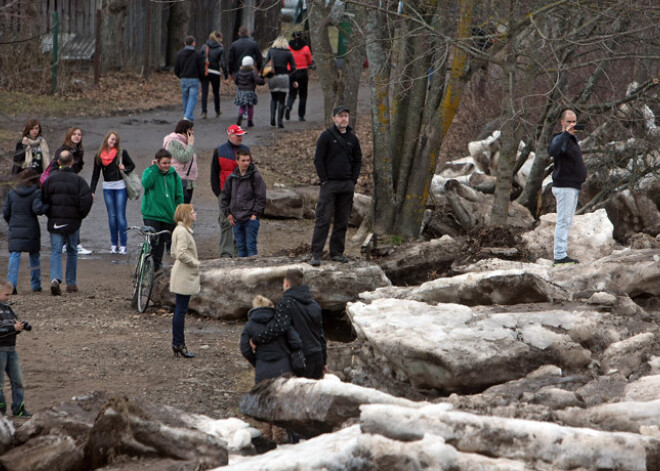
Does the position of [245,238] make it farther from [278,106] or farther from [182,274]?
[278,106]

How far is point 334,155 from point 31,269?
3.86 meters

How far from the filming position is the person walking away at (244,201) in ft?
38.4

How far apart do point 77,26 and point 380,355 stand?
19402 mm

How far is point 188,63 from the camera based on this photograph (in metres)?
20.0

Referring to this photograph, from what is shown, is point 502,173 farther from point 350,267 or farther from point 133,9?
point 133,9

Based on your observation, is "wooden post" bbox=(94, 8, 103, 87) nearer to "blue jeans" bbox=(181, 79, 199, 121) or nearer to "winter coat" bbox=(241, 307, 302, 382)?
"blue jeans" bbox=(181, 79, 199, 121)

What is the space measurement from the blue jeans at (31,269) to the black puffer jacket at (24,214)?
10 centimetres

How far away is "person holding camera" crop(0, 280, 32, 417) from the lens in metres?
7.31

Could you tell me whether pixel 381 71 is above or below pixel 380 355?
above

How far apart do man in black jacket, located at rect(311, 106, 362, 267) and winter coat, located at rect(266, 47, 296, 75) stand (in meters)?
10.3

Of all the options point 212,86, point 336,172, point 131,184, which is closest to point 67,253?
point 131,184

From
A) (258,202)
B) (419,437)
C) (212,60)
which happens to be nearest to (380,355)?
(419,437)

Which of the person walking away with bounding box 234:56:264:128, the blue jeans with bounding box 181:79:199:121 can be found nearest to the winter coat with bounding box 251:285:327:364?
the person walking away with bounding box 234:56:264:128

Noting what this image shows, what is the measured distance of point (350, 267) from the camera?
10992mm
